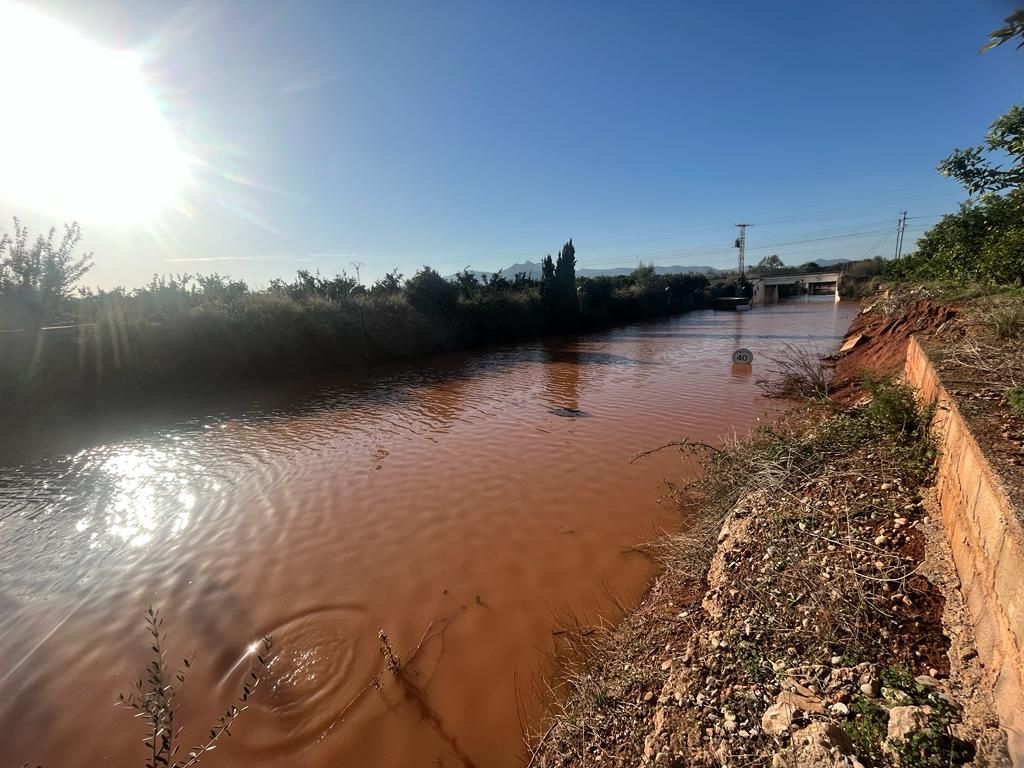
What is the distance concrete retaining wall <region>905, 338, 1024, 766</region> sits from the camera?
4.98 ft

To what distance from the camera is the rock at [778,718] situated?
1.78 m

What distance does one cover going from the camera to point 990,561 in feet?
6.05

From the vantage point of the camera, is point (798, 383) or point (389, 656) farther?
point (798, 383)

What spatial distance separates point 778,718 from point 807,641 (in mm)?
509

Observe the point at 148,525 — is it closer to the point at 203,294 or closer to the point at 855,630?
the point at 855,630

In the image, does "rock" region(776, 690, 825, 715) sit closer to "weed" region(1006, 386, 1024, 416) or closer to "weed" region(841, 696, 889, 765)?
"weed" region(841, 696, 889, 765)

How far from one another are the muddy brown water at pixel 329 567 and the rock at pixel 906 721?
1936 millimetres

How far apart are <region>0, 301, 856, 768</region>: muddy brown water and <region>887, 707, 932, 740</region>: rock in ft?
6.35

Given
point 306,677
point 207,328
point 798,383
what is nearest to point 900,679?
point 306,677

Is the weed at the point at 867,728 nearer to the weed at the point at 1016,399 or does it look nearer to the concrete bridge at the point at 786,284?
the weed at the point at 1016,399

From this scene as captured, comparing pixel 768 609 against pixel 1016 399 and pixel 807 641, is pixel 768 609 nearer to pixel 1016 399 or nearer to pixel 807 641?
pixel 807 641

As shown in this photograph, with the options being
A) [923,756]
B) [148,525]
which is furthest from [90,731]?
[923,756]

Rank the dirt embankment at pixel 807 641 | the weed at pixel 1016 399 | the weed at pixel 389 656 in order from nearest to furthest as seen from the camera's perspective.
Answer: the dirt embankment at pixel 807 641 → the weed at pixel 1016 399 → the weed at pixel 389 656

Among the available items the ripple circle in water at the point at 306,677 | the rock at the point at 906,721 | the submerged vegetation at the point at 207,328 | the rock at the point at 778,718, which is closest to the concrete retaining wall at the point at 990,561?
the rock at the point at 906,721
